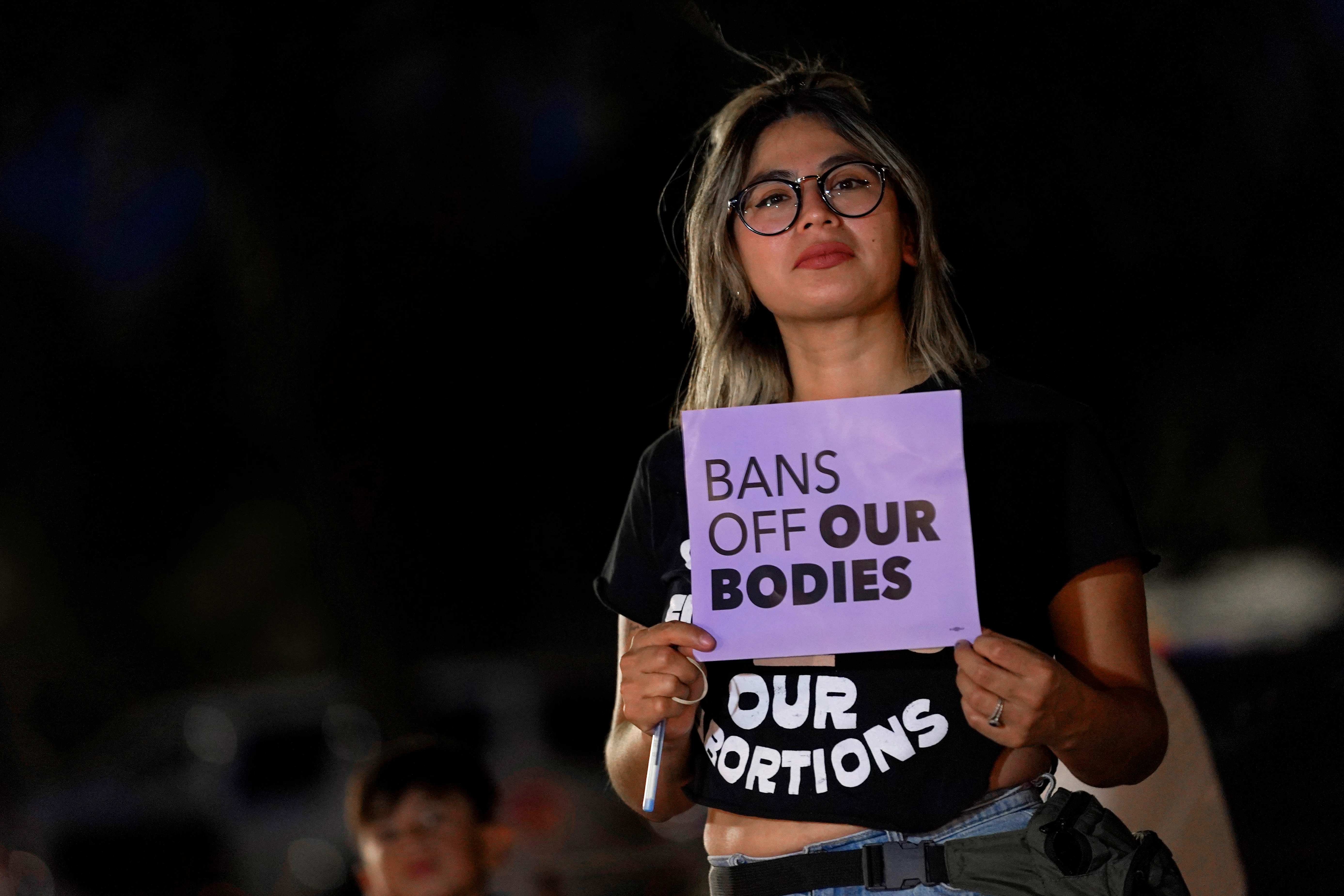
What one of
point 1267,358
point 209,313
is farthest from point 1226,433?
point 209,313

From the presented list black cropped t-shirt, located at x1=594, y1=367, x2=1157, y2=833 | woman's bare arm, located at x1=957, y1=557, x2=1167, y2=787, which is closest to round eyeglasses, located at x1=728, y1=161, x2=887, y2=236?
black cropped t-shirt, located at x1=594, y1=367, x2=1157, y2=833

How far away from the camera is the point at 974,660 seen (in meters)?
1.13

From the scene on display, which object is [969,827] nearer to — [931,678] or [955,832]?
[955,832]

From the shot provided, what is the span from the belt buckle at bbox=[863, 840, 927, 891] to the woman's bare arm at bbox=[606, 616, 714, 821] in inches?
9.1

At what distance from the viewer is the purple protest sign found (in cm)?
121

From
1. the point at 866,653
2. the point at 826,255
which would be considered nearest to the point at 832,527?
the point at 866,653

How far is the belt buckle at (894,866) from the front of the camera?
3.86ft

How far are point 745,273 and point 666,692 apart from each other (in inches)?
23.9

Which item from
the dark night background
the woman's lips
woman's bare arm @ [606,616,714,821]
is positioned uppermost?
the dark night background

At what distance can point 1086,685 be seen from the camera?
117cm

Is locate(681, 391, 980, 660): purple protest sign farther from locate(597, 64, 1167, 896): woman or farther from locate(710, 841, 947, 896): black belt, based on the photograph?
locate(710, 841, 947, 896): black belt

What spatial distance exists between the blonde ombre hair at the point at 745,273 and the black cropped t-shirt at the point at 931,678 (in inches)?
4.2

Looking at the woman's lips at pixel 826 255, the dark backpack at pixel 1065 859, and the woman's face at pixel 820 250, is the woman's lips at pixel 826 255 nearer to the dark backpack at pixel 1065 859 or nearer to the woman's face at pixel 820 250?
the woman's face at pixel 820 250

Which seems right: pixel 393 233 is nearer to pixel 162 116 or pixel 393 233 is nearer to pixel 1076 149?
pixel 162 116
